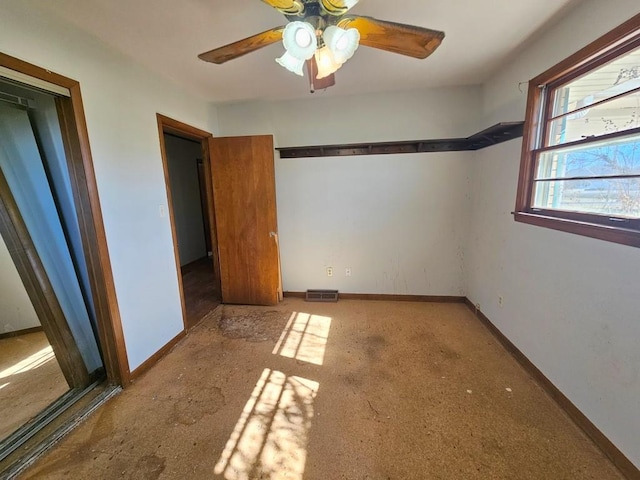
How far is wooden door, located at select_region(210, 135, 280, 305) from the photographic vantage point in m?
2.92

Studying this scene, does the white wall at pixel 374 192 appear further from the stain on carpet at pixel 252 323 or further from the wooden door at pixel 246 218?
the stain on carpet at pixel 252 323

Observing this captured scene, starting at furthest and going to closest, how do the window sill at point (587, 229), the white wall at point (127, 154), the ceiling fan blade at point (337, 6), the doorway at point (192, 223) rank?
the doorway at point (192, 223)
the white wall at point (127, 154)
the window sill at point (587, 229)
the ceiling fan blade at point (337, 6)

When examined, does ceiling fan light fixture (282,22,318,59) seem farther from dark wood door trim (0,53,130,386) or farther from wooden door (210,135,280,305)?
wooden door (210,135,280,305)

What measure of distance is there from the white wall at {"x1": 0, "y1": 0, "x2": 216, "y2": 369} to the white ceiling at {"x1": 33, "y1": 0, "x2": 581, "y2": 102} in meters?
0.13

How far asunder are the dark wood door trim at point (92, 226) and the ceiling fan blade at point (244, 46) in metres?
0.91

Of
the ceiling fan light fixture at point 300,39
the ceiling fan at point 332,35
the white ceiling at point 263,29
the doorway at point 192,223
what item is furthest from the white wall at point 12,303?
the ceiling fan light fixture at point 300,39

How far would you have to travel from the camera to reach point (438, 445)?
1.39 meters

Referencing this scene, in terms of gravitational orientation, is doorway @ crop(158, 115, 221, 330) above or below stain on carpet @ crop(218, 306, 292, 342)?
above

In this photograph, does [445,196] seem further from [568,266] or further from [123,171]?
[123,171]

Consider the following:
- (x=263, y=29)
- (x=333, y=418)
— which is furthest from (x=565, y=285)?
(x=263, y=29)

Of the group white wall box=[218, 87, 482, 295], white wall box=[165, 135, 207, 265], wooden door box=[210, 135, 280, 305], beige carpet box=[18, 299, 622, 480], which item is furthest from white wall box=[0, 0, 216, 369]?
white wall box=[165, 135, 207, 265]

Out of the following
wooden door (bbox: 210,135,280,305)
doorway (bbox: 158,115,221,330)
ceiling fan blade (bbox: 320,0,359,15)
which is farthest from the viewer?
doorway (bbox: 158,115,221,330)

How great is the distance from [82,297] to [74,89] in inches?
53.8

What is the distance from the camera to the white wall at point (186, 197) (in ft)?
14.9
